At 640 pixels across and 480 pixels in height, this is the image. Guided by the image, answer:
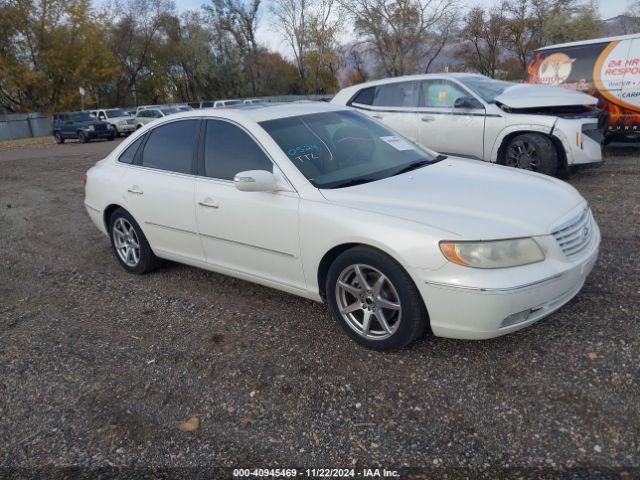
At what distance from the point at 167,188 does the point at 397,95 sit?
535 cm

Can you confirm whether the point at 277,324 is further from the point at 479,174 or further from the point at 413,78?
the point at 413,78

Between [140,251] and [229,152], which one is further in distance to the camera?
[140,251]

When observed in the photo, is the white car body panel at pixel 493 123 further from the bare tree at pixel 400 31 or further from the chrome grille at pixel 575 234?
the bare tree at pixel 400 31

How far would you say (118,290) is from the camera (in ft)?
15.4

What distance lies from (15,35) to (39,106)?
5.30 meters

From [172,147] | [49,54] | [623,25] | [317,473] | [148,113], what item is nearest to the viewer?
[317,473]

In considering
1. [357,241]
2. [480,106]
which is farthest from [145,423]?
[480,106]

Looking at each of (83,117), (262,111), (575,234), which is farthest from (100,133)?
(575,234)

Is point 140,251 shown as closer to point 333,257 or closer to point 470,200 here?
point 333,257

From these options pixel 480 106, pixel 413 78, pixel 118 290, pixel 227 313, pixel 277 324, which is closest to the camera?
pixel 277 324

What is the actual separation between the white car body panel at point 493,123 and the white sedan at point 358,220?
12.0 ft

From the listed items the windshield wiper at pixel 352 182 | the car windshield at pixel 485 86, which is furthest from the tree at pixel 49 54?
the windshield wiper at pixel 352 182

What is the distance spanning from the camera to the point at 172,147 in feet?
14.4

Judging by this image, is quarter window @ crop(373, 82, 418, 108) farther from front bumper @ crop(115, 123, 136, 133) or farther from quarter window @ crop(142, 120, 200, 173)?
front bumper @ crop(115, 123, 136, 133)
